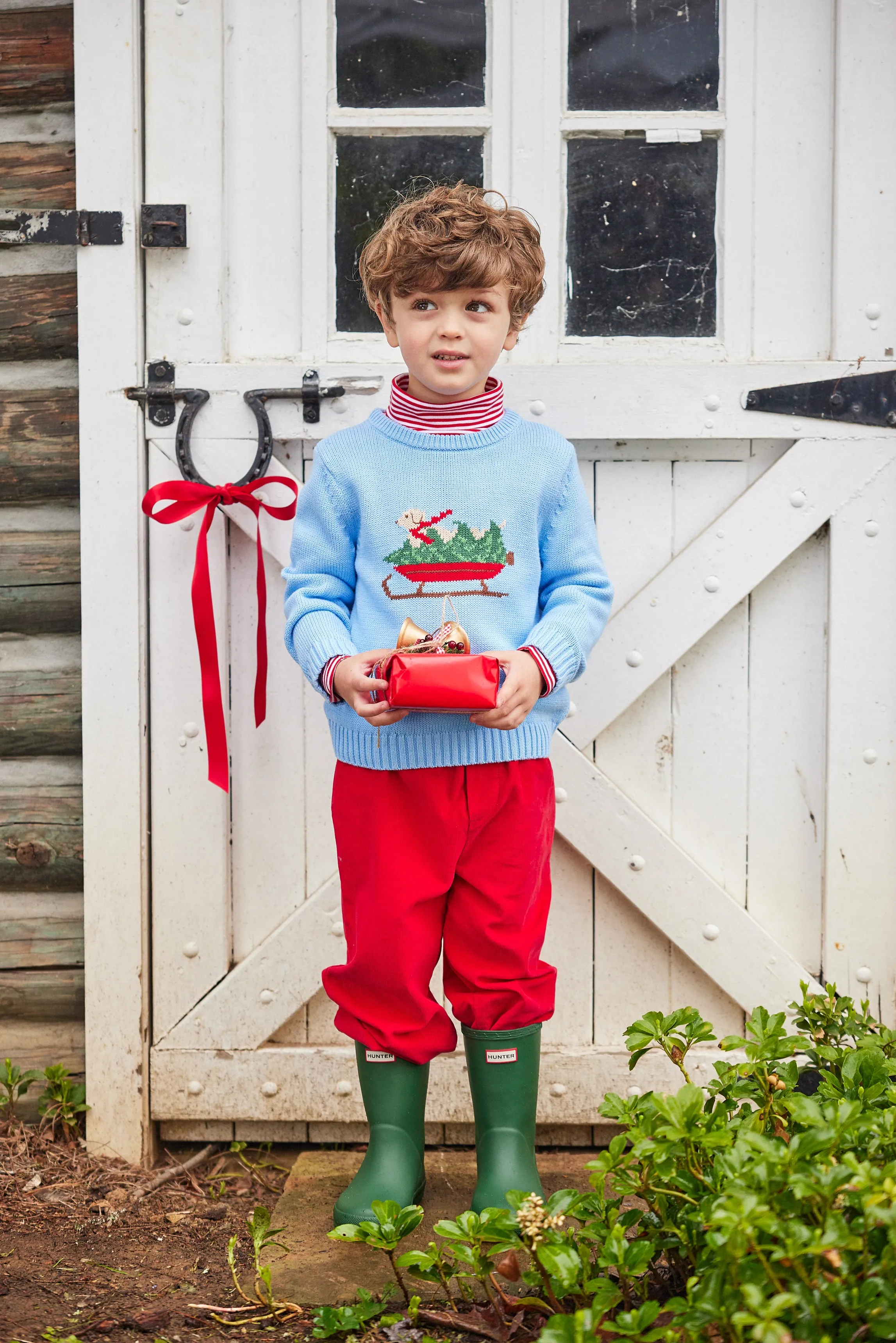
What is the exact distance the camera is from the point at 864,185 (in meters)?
2.17

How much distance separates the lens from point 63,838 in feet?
7.65

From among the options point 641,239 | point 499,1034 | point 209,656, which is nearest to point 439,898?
point 499,1034

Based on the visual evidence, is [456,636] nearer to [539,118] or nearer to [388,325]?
[388,325]

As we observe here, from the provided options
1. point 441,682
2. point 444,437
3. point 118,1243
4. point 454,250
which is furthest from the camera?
point 118,1243

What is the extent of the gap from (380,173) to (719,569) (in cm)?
101

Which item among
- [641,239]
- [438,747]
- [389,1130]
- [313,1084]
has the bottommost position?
[313,1084]

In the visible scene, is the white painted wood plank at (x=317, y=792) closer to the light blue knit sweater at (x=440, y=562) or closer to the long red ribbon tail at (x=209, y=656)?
the long red ribbon tail at (x=209, y=656)

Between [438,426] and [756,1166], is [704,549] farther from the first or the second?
[756,1166]

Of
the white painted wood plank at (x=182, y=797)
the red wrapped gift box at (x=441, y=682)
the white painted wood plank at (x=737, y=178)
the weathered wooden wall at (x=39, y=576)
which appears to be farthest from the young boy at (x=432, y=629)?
the weathered wooden wall at (x=39, y=576)

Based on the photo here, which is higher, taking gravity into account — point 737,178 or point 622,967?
point 737,178

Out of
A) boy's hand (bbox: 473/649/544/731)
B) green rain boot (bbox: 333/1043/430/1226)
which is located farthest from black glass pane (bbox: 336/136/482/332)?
green rain boot (bbox: 333/1043/430/1226)

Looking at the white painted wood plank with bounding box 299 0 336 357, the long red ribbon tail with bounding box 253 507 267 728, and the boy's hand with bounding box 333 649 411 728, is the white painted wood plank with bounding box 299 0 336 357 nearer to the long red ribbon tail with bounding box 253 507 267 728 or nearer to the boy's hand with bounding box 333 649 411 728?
the long red ribbon tail with bounding box 253 507 267 728

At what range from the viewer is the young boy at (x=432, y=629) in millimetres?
1754

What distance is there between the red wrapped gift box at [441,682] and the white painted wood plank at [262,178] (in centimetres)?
94
